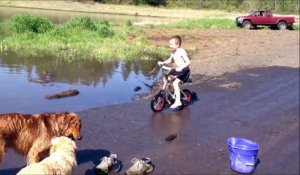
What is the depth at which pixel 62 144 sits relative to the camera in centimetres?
609

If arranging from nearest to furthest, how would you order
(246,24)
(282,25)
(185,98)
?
(185,98), (282,25), (246,24)

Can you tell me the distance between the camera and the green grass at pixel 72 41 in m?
21.4

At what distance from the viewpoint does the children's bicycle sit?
37.2ft

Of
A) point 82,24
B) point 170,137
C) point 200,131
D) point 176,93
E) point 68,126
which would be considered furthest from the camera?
point 82,24

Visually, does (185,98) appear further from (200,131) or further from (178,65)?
(200,131)

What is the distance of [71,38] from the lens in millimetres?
25703

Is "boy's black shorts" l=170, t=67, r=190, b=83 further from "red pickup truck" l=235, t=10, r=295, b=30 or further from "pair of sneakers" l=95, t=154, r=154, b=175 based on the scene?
"red pickup truck" l=235, t=10, r=295, b=30

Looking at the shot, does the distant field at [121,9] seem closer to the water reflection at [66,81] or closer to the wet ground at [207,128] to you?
the water reflection at [66,81]

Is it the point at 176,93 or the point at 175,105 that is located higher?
the point at 176,93

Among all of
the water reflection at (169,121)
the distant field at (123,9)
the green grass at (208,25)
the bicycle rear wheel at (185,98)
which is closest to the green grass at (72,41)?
the bicycle rear wheel at (185,98)

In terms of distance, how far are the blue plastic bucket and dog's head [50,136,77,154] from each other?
273 centimetres

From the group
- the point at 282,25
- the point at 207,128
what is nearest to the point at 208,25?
the point at 282,25

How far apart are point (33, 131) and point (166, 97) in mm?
5566

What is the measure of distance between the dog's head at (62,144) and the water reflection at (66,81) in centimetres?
518
